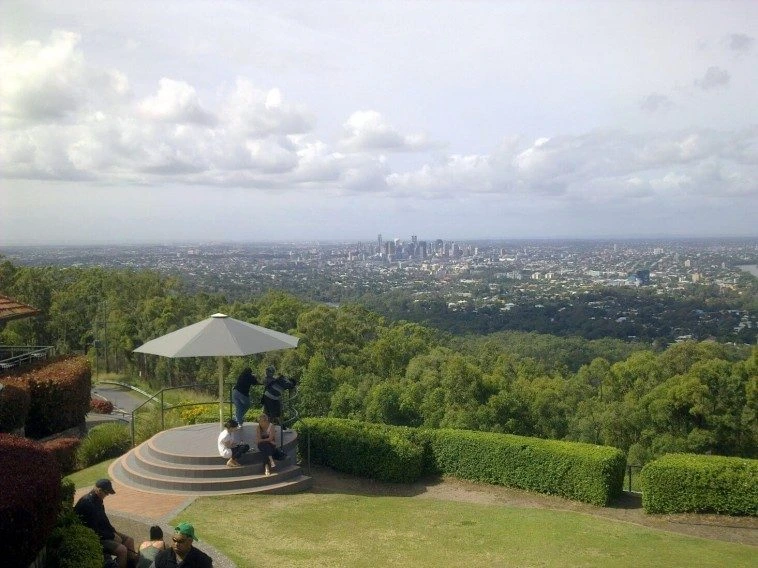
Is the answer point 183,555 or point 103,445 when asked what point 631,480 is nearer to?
point 103,445

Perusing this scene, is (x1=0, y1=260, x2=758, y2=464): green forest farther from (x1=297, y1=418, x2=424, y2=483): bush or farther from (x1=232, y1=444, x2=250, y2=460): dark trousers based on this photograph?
(x1=232, y1=444, x2=250, y2=460): dark trousers

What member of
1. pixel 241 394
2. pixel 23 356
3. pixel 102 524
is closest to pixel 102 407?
pixel 23 356

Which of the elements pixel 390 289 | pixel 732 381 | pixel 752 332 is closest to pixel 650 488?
pixel 732 381

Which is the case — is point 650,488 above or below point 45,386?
below

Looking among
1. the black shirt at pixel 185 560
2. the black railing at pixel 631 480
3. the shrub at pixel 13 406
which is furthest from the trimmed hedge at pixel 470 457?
the black shirt at pixel 185 560

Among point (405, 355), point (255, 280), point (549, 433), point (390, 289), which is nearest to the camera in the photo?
point (549, 433)

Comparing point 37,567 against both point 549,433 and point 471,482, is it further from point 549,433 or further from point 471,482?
point 549,433
